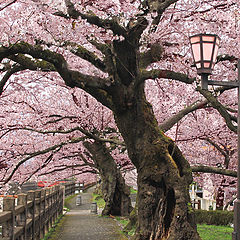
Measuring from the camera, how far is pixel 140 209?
874 centimetres

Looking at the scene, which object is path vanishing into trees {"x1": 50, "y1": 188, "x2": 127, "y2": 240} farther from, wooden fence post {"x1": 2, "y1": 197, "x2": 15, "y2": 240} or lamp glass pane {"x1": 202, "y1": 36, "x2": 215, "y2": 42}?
lamp glass pane {"x1": 202, "y1": 36, "x2": 215, "y2": 42}

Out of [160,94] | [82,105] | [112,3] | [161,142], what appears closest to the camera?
[161,142]

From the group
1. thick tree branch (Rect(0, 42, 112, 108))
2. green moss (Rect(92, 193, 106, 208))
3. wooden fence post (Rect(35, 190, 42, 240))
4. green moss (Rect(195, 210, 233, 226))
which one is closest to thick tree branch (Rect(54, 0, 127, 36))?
thick tree branch (Rect(0, 42, 112, 108))

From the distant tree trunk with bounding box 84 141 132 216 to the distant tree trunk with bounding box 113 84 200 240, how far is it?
9.76 metres

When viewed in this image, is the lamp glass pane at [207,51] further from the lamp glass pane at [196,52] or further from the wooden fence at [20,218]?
the wooden fence at [20,218]

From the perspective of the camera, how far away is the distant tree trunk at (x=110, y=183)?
1861 centimetres

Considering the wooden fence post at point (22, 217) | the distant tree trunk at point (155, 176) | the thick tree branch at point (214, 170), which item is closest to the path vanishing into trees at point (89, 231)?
the thick tree branch at point (214, 170)

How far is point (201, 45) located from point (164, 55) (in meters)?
4.59

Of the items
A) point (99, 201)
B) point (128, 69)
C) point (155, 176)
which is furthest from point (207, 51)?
point (99, 201)

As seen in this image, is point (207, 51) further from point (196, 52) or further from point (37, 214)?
point (37, 214)

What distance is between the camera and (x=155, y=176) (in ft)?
27.7

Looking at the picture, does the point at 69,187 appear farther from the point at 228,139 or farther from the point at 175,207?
the point at 175,207

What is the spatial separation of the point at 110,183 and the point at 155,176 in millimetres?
10380

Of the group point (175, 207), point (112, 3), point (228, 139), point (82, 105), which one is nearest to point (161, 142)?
point (175, 207)
